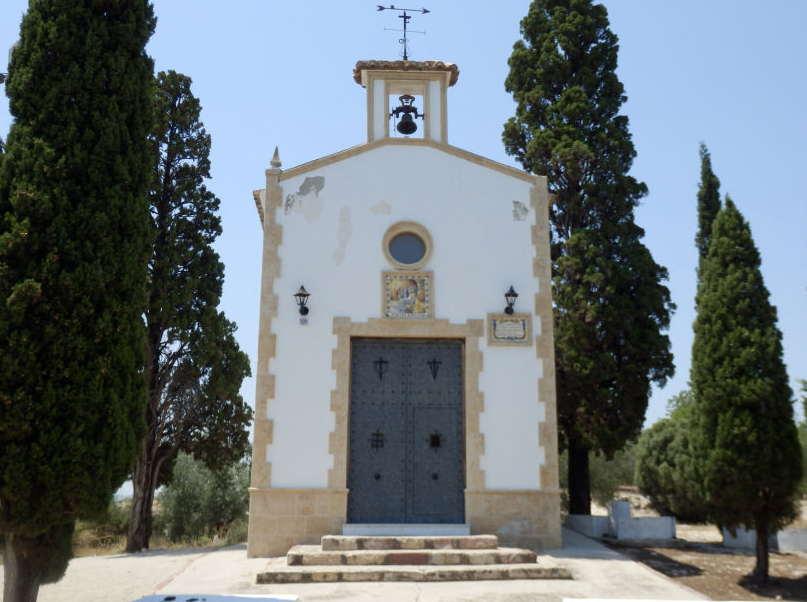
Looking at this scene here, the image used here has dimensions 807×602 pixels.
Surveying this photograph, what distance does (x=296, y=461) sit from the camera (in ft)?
36.2

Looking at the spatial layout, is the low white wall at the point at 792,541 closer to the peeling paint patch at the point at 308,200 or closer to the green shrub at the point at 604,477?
the green shrub at the point at 604,477

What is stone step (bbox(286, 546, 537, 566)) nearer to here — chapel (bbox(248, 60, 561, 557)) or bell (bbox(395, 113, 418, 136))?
chapel (bbox(248, 60, 561, 557))

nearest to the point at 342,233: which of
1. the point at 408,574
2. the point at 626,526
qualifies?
the point at 408,574

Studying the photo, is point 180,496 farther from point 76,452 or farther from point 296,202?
point 76,452

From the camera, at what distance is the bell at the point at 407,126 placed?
44.0 feet

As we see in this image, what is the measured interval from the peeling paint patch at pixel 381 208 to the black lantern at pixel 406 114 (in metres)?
2.00

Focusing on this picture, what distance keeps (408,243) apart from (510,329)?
7.33 ft

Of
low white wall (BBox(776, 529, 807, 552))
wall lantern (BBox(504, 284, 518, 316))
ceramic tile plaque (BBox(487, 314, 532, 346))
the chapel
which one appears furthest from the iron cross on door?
low white wall (BBox(776, 529, 807, 552))

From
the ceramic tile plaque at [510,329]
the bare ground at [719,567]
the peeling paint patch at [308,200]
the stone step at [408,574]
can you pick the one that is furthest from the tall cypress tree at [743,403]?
the peeling paint patch at [308,200]

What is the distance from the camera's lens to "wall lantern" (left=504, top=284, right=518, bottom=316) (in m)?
11.7

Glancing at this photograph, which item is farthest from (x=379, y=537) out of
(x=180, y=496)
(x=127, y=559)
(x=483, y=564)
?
(x=180, y=496)

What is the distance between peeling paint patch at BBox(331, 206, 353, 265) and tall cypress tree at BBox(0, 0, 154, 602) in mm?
4319

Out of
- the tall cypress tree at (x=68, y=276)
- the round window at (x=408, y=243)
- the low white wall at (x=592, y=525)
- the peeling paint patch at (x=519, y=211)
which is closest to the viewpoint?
the tall cypress tree at (x=68, y=276)

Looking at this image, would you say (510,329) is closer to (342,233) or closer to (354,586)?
(342,233)
